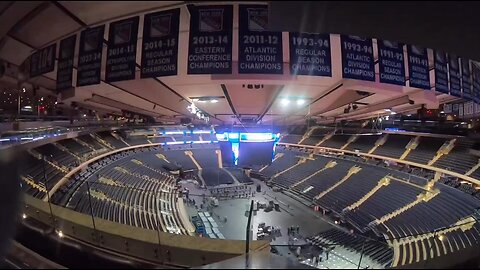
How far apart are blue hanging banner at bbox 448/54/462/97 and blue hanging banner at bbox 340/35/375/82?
2701 millimetres

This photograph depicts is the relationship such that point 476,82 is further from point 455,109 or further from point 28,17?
point 455,109

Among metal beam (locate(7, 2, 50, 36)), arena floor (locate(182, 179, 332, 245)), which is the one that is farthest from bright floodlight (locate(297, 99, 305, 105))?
metal beam (locate(7, 2, 50, 36))

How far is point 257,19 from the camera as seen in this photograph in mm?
4094

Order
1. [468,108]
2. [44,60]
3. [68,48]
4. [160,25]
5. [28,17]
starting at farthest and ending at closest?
1. [468,108]
2. [44,60]
3. [68,48]
4. [160,25]
5. [28,17]

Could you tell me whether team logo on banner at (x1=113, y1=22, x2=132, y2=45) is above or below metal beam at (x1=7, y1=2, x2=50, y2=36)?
above

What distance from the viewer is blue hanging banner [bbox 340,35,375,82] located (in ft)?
15.3

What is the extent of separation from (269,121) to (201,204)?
22.4 feet

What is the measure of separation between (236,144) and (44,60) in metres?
9.12

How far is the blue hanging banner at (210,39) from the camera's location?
13.1ft

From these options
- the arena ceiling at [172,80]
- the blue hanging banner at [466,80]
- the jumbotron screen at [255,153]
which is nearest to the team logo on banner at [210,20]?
the arena ceiling at [172,80]

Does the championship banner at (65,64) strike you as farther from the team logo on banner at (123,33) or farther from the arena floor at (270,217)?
the arena floor at (270,217)

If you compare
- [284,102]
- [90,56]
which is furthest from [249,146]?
[90,56]

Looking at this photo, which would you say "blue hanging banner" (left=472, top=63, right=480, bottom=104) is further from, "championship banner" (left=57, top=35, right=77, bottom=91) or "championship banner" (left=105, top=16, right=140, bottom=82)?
"championship banner" (left=57, top=35, right=77, bottom=91)

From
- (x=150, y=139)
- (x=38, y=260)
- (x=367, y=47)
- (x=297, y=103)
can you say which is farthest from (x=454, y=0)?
(x=150, y=139)
